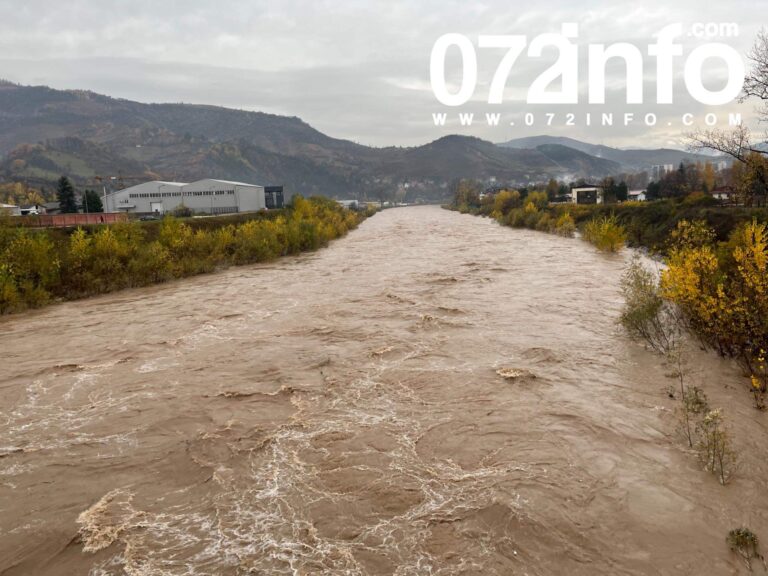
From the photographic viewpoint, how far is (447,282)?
22.9 m

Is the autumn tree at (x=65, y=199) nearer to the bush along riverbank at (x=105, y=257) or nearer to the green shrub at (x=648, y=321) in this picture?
the bush along riverbank at (x=105, y=257)

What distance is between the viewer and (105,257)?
23688 millimetres

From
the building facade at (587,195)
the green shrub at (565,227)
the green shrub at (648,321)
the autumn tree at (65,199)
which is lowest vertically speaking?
the green shrub at (648,321)

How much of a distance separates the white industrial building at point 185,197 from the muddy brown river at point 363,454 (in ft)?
230

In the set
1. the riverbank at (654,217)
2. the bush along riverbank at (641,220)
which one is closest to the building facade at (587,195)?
the riverbank at (654,217)

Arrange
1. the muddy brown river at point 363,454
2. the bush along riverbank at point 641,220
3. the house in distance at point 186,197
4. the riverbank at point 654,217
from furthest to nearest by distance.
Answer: the house in distance at point 186,197
the bush along riverbank at point 641,220
the riverbank at point 654,217
the muddy brown river at point 363,454

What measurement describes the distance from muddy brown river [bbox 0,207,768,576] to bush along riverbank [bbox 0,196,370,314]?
6.20 m

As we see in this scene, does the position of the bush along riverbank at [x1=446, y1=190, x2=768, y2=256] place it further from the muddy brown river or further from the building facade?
the building facade

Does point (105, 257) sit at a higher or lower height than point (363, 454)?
higher

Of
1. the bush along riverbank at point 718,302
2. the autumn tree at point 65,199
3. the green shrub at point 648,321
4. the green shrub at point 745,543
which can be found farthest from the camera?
the autumn tree at point 65,199

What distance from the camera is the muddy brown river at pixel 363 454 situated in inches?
215

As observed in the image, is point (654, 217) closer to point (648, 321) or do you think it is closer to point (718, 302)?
point (648, 321)

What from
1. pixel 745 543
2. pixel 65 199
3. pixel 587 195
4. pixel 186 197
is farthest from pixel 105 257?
pixel 587 195

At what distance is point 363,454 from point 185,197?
83.2 m
